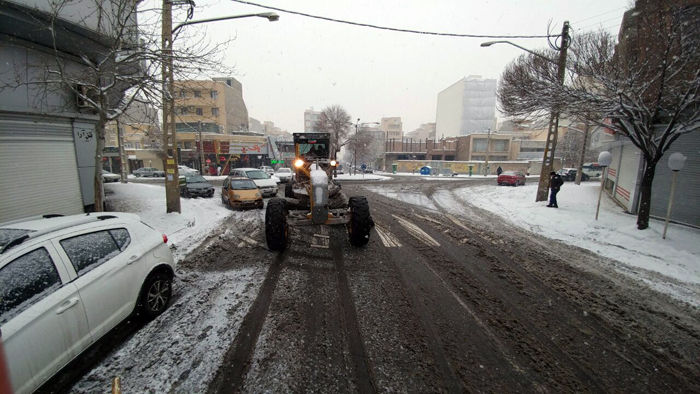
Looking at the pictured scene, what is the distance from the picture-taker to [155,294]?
4246 mm

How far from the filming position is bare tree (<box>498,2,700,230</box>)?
7.21 m

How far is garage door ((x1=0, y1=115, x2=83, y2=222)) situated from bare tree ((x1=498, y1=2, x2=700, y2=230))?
50.5ft

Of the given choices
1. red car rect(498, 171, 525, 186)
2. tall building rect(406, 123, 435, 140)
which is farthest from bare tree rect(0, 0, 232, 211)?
tall building rect(406, 123, 435, 140)

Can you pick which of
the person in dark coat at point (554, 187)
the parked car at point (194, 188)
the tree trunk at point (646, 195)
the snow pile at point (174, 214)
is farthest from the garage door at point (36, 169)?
the person in dark coat at point (554, 187)

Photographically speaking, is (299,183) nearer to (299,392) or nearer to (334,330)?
(334,330)

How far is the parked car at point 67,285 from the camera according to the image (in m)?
2.59

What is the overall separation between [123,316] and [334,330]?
8.93 feet

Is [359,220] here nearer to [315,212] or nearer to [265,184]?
[315,212]

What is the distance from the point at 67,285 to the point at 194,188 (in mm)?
13575

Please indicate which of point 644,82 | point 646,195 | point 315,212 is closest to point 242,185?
point 315,212

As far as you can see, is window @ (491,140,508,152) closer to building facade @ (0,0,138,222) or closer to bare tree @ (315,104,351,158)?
bare tree @ (315,104,351,158)

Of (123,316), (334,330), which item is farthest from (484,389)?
(123,316)

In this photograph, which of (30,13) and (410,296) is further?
(30,13)

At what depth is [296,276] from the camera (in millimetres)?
5633
